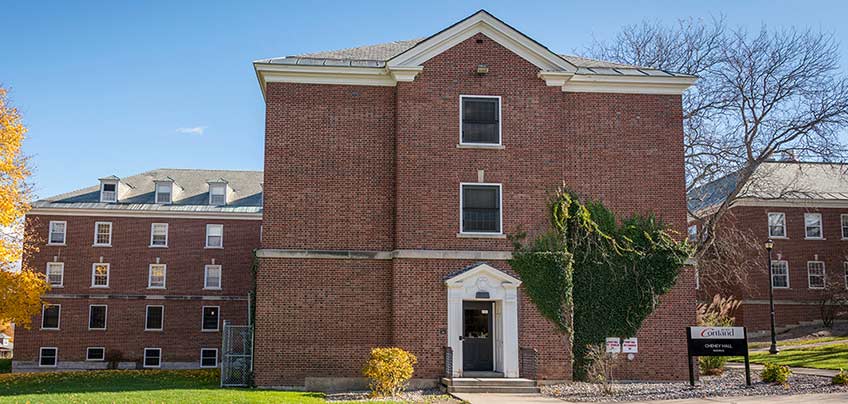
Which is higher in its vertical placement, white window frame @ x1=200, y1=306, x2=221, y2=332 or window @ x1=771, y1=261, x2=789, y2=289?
window @ x1=771, y1=261, x2=789, y2=289

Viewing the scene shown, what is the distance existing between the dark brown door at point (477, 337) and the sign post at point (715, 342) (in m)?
5.41

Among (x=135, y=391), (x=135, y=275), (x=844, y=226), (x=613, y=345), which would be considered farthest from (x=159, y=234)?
(x=844, y=226)

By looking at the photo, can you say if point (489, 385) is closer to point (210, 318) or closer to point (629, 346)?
point (629, 346)

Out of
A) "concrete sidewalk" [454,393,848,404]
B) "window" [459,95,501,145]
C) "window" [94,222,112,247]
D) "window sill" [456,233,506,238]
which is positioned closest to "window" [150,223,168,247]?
"window" [94,222,112,247]

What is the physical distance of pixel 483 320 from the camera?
22.8m

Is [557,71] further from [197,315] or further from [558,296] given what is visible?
[197,315]

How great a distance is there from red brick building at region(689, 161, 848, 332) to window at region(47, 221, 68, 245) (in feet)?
116

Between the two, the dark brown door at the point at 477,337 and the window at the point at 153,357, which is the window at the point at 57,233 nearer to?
the window at the point at 153,357

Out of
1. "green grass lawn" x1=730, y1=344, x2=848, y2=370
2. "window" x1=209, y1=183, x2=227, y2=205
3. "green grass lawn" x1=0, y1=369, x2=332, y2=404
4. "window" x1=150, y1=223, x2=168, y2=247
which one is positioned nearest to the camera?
"green grass lawn" x1=0, y1=369, x2=332, y2=404

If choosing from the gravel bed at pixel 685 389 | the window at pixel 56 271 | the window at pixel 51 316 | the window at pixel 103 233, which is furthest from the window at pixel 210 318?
the gravel bed at pixel 685 389

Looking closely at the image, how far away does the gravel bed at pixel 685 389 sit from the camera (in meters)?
19.1

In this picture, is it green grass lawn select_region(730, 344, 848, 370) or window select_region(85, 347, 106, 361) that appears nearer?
green grass lawn select_region(730, 344, 848, 370)

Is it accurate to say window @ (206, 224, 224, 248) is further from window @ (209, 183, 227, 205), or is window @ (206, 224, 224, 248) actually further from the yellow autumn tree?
the yellow autumn tree

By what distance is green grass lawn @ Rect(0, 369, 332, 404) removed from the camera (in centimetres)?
1770
